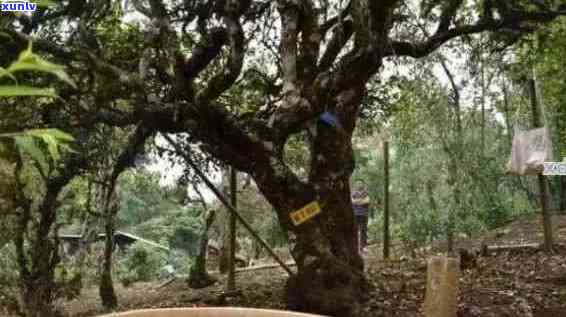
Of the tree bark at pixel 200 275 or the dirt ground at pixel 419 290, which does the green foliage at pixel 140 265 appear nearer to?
the dirt ground at pixel 419 290

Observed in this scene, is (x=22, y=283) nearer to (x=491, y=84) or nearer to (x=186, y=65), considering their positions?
(x=186, y=65)

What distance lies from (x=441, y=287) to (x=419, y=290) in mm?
2979

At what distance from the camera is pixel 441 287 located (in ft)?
8.80

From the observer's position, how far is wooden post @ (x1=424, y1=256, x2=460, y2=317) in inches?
103

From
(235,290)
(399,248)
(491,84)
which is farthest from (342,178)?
(491,84)

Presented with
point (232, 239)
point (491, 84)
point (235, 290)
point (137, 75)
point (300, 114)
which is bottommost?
point (235, 290)

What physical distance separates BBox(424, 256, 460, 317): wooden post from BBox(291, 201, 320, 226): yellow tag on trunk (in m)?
1.88

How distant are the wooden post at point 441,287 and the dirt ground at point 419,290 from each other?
2059 millimetres

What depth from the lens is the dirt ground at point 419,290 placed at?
4874mm

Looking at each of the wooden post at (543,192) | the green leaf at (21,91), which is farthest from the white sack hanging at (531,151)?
the green leaf at (21,91)

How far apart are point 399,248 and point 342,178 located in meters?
4.60

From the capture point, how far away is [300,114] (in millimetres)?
4426

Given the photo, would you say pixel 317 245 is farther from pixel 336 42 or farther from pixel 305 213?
pixel 336 42

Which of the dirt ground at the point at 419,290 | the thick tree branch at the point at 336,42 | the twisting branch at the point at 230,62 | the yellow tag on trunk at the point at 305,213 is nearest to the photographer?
the twisting branch at the point at 230,62
